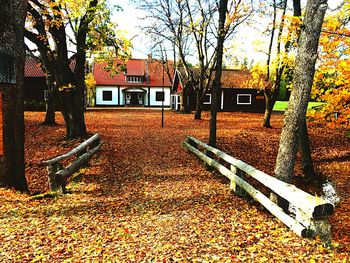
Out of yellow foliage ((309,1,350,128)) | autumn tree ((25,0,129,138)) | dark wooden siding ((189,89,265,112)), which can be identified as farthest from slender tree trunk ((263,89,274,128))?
dark wooden siding ((189,89,265,112))

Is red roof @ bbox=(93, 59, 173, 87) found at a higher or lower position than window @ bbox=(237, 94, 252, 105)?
higher

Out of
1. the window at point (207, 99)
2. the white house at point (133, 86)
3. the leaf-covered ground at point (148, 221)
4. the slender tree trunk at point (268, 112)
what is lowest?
the leaf-covered ground at point (148, 221)

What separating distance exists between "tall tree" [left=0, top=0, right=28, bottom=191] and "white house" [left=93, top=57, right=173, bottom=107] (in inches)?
1606

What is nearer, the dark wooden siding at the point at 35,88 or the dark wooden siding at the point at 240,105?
→ the dark wooden siding at the point at 35,88

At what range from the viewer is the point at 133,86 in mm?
48281

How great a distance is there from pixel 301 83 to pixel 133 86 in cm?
4381

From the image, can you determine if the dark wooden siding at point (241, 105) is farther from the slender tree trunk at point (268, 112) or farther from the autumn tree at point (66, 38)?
the autumn tree at point (66, 38)

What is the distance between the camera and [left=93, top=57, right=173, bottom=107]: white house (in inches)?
1864

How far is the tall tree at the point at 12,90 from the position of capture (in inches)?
253

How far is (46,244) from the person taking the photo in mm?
4598

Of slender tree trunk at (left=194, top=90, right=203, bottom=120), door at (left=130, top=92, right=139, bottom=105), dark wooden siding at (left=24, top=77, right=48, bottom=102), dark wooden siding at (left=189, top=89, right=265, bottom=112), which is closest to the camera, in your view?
slender tree trunk at (left=194, top=90, right=203, bottom=120)

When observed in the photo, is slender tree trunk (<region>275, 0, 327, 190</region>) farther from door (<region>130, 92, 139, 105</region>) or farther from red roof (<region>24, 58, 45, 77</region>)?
door (<region>130, 92, 139, 105</region>)

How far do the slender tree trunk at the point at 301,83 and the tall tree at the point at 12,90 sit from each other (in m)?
6.06

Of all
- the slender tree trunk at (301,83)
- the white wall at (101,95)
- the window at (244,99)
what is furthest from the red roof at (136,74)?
the slender tree trunk at (301,83)
